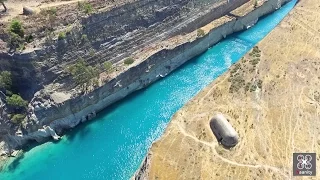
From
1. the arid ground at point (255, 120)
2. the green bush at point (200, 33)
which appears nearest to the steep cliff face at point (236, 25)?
the green bush at point (200, 33)

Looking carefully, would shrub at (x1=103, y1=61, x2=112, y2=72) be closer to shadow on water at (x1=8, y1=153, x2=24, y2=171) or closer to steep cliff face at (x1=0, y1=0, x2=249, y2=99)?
steep cliff face at (x1=0, y1=0, x2=249, y2=99)


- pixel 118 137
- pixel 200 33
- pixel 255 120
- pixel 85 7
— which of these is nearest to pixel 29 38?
pixel 85 7

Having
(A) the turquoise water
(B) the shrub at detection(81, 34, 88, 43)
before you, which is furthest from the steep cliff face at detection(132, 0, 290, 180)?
(B) the shrub at detection(81, 34, 88, 43)

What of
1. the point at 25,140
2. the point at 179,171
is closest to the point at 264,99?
the point at 179,171

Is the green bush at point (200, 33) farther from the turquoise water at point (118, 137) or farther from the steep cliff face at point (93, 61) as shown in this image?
the turquoise water at point (118, 137)

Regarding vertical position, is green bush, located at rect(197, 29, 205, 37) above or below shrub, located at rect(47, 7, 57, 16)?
below

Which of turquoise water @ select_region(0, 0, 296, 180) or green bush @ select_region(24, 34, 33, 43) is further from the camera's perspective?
green bush @ select_region(24, 34, 33, 43)

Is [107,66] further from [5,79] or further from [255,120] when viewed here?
[255,120]
